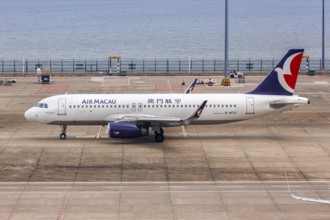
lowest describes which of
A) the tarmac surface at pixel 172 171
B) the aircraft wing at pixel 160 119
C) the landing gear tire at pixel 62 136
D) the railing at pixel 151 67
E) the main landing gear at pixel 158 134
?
the tarmac surface at pixel 172 171

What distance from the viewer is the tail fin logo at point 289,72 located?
53688 millimetres

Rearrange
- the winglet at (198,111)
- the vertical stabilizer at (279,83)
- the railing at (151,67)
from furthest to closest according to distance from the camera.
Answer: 1. the railing at (151,67)
2. the vertical stabilizer at (279,83)
3. the winglet at (198,111)

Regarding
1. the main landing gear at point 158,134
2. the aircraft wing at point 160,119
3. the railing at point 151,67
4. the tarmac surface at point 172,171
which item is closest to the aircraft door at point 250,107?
the tarmac surface at point 172,171

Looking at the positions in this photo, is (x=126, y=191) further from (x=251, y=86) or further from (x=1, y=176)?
(x=251, y=86)

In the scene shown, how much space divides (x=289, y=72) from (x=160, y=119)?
1041 centimetres

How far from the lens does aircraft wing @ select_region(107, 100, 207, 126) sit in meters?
50.1

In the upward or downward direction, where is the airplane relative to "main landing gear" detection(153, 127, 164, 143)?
upward

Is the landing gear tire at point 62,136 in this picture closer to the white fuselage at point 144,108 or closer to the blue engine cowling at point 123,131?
the white fuselage at point 144,108

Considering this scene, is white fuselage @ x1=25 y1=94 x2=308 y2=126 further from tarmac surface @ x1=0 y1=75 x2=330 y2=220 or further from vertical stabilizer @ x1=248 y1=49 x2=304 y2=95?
tarmac surface @ x1=0 y1=75 x2=330 y2=220

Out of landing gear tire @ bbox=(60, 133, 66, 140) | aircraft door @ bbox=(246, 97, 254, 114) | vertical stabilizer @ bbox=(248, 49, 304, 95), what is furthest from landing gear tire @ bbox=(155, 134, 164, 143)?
vertical stabilizer @ bbox=(248, 49, 304, 95)

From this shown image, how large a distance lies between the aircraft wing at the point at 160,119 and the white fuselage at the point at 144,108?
265 millimetres

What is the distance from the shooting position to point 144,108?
53219mm

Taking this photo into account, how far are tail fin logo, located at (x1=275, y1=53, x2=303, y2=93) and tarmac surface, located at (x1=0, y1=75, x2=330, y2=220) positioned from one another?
403cm

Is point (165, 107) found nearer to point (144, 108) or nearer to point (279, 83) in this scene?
point (144, 108)
